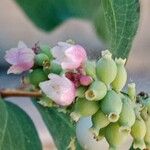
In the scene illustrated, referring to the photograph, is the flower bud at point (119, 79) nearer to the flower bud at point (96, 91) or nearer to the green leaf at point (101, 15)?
the flower bud at point (96, 91)

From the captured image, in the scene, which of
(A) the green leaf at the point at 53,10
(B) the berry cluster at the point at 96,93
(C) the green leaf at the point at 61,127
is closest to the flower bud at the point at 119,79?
(B) the berry cluster at the point at 96,93

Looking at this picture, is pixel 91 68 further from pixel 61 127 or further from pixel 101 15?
pixel 101 15

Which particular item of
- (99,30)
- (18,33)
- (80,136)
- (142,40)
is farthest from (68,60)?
(142,40)

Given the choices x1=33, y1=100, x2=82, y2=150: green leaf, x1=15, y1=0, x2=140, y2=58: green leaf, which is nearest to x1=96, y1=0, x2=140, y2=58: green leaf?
x1=15, y1=0, x2=140, y2=58: green leaf

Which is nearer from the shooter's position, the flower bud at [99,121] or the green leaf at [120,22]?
the flower bud at [99,121]

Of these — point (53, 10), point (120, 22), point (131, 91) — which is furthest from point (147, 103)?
point (53, 10)

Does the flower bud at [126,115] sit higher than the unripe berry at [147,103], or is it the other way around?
the flower bud at [126,115]

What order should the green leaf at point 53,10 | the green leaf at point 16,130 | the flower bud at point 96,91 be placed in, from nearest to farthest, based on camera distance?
1. the flower bud at point 96,91
2. the green leaf at point 16,130
3. the green leaf at point 53,10

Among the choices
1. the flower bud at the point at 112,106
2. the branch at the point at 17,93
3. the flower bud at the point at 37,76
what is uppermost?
the flower bud at the point at 112,106
